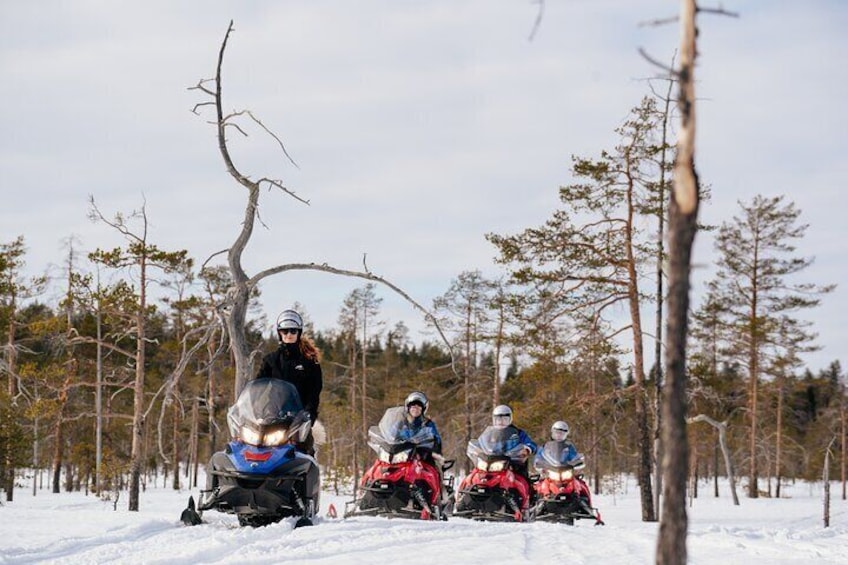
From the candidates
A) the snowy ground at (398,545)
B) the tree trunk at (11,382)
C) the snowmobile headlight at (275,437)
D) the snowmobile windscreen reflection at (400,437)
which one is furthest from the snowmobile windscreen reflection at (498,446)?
the tree trunk at (11,382)

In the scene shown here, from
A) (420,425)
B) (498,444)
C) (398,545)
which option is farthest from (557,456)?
(398,545)

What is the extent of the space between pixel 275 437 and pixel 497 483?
5.67 meters

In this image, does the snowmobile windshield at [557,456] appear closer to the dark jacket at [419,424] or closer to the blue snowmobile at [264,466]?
the dark jacket at [419,424]

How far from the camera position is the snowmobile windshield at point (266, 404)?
8258 mm

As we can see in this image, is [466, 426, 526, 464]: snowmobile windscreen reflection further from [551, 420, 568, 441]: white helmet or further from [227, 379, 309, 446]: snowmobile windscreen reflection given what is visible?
[227, 379, 309, 446]: snowmobile windscreen reflection

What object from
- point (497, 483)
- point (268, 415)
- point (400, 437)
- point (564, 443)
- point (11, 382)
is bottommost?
point (497, 483)

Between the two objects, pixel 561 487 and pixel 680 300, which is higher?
pixel 680 300

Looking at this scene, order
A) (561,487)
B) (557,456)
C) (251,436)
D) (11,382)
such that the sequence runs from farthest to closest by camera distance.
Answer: (11,382), (557,456), (561,487), (251,436)

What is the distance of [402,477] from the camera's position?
38.6 feet

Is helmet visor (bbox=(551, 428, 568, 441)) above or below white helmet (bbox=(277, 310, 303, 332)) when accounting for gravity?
below

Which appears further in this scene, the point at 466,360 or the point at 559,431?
the point at 466,360

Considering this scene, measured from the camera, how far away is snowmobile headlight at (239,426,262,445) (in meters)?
8.22

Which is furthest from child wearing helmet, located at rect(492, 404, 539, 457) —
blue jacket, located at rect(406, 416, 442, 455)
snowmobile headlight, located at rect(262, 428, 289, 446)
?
snowmobile headlight, located at rect(262, 428, 289, 446)

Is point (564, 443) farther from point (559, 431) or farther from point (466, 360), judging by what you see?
point (466, 360)
